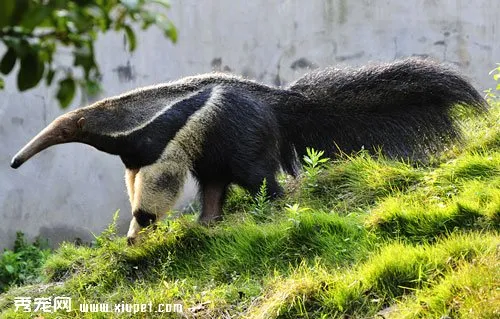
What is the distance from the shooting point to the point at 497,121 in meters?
6.77

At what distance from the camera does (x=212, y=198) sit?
6922 mm

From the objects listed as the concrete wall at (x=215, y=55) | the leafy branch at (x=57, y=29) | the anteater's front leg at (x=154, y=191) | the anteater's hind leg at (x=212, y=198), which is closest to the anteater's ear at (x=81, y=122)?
the anteater's front leg at (x=154, y=191)

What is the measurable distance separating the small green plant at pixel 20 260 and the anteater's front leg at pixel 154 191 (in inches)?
104

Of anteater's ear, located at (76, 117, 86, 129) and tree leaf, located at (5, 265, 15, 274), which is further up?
anteater's ear, located at (76, 117, 86, 129)

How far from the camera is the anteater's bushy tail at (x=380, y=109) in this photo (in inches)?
260

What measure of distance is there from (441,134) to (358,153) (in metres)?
0.70

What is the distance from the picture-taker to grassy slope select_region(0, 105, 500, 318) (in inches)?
165

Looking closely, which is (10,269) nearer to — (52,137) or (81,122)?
(52,137)

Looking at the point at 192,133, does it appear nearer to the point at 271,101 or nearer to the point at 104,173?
the point at 271,101

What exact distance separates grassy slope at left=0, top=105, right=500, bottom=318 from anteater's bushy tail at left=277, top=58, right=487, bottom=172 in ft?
0.81

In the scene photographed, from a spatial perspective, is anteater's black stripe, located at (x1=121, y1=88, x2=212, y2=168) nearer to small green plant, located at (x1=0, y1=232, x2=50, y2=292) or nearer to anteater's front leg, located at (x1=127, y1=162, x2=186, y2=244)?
anteater's front leg, located at (x1=127, y1=162, x2=186, y2=244)

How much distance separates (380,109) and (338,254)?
2320 mm

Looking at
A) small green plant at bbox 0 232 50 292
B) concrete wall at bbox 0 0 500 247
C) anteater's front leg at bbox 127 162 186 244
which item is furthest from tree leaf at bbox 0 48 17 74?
concrete wall at bbox 0 0 500 247

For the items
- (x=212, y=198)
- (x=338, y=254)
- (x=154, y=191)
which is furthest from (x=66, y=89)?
(x=212, y=198)
